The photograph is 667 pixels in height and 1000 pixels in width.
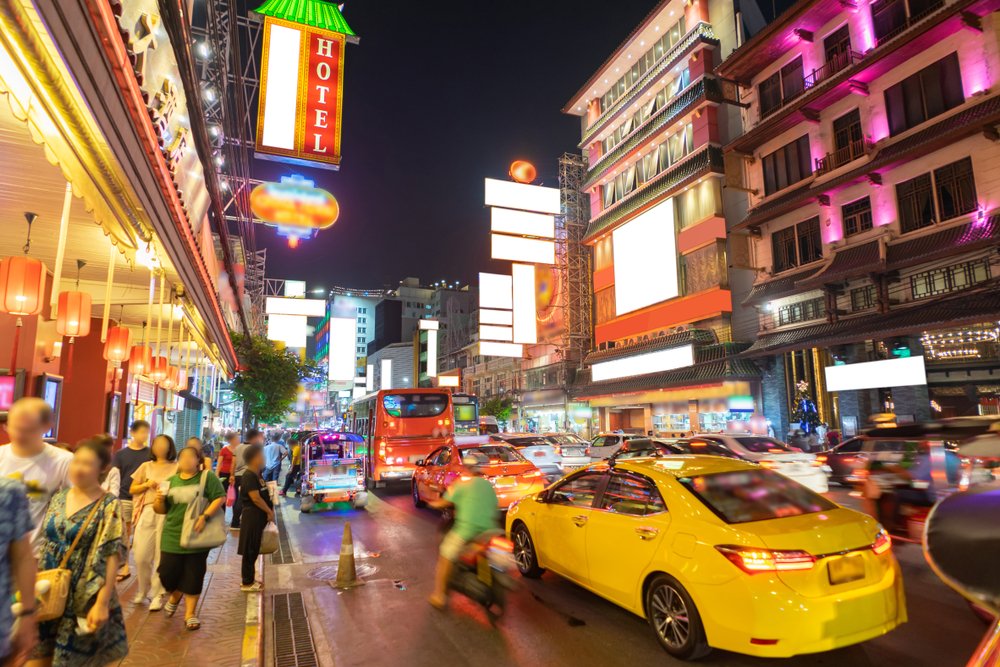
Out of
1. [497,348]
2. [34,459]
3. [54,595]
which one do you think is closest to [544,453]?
[34,459]

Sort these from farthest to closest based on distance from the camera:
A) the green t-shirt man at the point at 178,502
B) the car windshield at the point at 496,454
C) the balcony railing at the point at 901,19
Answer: the balcony railing at the point at 901,19, the car windshield at the point at 496,454, the green t-shirt man at the point at 178,502

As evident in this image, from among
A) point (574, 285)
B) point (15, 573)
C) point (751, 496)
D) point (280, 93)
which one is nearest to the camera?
point (15, 573)

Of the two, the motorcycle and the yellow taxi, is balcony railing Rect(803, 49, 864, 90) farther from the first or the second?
the motorcycle

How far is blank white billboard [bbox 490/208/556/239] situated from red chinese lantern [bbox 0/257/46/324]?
3771 cm

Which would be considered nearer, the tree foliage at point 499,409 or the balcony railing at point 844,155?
the balcony railing at point 844,155

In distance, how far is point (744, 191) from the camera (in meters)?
29.7

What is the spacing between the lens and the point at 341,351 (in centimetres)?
4222

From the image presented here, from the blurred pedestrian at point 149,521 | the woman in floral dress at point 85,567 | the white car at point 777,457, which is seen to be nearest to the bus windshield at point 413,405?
the white car at point 777,457

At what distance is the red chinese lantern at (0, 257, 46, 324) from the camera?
6808mm

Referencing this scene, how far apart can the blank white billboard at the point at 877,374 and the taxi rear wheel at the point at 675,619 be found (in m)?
20.4

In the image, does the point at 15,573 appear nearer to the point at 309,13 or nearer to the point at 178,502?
the point at 178,502

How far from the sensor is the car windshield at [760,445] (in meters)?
14.1

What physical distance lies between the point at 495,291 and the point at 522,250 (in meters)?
3.98

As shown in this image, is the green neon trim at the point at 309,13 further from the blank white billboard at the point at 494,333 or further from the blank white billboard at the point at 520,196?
the blank white billboard at the point at 494,333
